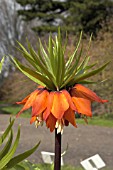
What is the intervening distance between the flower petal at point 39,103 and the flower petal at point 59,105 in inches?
1.2

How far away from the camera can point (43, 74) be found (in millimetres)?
1303

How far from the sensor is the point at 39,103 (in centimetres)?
126

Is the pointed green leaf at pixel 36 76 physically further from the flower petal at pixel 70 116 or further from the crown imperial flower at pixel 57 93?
the flower petal at pixel 70 116

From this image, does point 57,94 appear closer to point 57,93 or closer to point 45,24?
point 57,93

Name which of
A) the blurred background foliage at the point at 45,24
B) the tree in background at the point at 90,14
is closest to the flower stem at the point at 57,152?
the blurred background foliage at the point at 45,24

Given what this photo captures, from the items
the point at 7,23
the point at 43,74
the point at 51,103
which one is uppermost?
the point at 7,23

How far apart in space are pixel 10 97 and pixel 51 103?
20719 millimetres

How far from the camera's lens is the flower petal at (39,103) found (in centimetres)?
125

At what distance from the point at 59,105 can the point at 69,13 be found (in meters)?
24.7

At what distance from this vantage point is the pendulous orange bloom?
124cm

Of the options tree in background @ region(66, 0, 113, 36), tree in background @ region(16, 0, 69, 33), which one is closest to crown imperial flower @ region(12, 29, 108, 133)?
tree in background @ region(66, 0, 113, 36)

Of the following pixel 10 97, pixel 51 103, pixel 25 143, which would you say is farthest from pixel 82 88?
pixel 10 97

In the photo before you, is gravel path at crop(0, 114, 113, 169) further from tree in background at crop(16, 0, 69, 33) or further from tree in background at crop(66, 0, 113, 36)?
tree in background at crop(16, 0, 69, 33)

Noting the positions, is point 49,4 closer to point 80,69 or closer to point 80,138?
point 80,138
